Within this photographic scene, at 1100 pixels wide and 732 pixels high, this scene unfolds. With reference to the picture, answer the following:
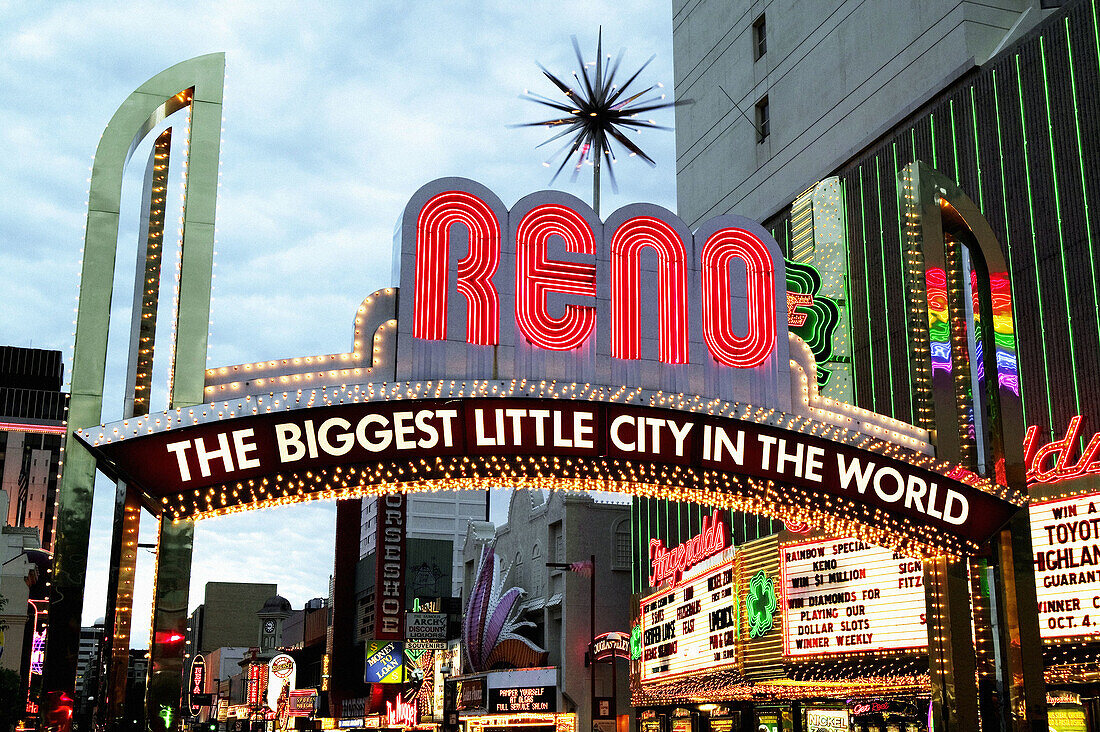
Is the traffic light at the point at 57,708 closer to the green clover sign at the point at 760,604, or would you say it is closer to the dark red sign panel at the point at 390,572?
the green clover sign at the point at 760,604

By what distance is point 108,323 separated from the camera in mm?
12180

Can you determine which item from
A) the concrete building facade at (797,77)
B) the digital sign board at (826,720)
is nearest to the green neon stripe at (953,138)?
the concrete building facade at (797,77)

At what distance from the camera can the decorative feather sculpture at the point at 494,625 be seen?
147 ft

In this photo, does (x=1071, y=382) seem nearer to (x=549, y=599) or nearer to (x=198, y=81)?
(x=198, y=81)

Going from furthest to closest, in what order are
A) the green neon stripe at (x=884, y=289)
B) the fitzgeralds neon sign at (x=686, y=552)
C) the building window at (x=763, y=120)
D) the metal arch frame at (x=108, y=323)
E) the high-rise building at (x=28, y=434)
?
the high-rise building at (x=28, y=434) < the building window at (x=763, y=120) < the fitzgeralds neon sign at (x=686, y=552) < the green neon stripe at (x=884, y=289) < the metal arch frame at (x=108, y=323)

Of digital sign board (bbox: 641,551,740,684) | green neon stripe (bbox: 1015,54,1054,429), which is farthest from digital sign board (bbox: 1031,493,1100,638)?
digital sign board (bbox: 641,551,740,684)

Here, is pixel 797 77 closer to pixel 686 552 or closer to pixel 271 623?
pixel 686 552

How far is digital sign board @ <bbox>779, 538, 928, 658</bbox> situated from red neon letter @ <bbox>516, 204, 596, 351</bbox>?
8.60 meters

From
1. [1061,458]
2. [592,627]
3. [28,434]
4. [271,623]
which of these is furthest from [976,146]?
[28,434]

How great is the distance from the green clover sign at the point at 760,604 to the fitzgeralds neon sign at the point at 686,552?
2526 millimetres

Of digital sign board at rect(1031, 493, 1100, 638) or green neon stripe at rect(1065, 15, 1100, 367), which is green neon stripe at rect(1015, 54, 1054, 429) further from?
digital sign board at rect(1031, 493, 1100, 638)

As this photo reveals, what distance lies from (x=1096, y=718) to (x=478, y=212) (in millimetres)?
13510

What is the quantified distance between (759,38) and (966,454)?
1048 inches

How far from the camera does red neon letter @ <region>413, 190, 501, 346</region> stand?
13.7 meters
